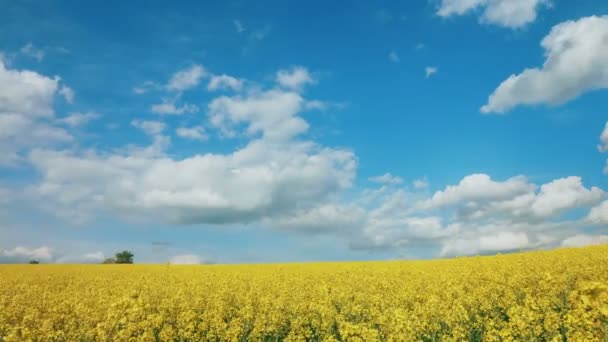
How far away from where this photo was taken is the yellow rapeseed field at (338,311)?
8.75 metres

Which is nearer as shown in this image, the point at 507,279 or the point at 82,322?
the point at 82,322

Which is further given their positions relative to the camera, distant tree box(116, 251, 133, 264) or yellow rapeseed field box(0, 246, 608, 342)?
distant tree box(116, 251, 133, 264)

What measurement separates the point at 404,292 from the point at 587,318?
1149 cm

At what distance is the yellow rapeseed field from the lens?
28.7ft

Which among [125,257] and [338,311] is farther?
[125,257]

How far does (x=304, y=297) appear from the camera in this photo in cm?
1791

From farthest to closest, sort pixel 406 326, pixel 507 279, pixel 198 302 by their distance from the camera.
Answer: pixel 507 279 < pixel 198 302 < pixel 406 326

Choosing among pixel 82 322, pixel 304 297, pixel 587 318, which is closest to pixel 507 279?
pixel 304 297

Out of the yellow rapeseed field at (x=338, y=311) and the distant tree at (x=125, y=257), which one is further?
the distant tree at (x=125, y=257)

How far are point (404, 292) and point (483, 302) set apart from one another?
2.94 m

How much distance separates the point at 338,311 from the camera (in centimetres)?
1780

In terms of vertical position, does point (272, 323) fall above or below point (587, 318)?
below

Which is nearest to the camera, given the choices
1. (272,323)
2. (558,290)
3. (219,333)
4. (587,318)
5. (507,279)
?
(587,318)

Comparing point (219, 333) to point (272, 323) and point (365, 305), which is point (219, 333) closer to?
point (272, 323)
